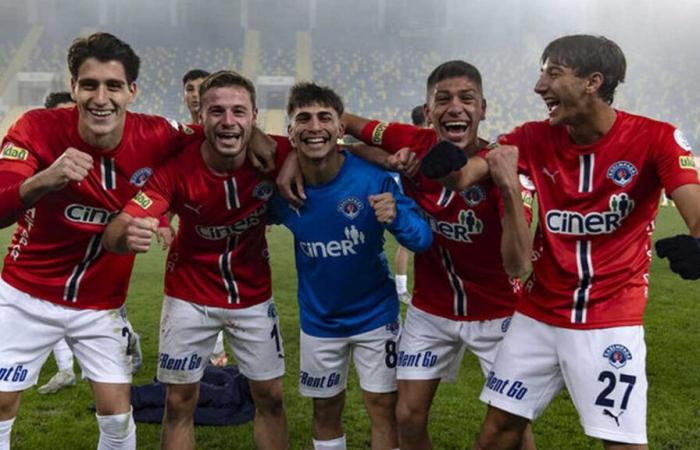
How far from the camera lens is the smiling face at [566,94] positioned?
2873 mm

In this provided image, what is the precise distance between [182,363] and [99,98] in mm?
1444

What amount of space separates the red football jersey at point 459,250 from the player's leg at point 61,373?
3128 mm

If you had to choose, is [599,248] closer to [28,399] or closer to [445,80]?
[445,80]

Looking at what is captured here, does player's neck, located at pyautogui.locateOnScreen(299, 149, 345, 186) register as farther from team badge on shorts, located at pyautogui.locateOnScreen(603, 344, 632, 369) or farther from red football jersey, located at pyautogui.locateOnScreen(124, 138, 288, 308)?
team badge on shorts, located at pyautogui.locateOnScreen(603, 344, 632, 369)

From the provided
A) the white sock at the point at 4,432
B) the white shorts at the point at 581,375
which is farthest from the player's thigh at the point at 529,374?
the white sock at the point at 4,432

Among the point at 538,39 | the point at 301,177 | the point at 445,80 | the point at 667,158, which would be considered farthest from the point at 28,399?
the point at 538,39

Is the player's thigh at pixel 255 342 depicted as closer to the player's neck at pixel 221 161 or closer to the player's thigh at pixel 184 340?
the player's thigh at pixel 184 340

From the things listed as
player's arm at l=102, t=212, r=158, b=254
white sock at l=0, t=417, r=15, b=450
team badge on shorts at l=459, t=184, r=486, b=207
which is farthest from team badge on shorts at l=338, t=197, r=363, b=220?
white sock at l=0, t=417, r=15, b=450

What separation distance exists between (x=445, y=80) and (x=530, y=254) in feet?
3.20

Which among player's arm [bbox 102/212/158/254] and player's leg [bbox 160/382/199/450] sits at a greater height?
player's arm [bbox 102/212/158/254]

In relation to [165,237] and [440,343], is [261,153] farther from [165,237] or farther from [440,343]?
[440,343]

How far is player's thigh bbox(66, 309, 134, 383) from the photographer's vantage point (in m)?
3.46

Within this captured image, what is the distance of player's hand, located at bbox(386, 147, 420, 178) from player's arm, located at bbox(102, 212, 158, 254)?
3.86 feet

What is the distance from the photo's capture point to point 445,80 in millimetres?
3365
